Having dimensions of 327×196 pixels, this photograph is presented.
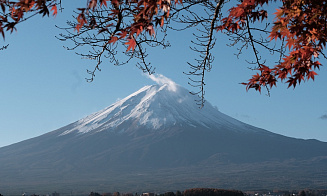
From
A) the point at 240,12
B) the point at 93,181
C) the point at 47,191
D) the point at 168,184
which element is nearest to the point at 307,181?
the point at 168,184

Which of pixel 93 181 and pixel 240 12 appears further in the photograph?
pixel 93 181

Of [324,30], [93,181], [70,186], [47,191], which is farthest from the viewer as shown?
[93,181]

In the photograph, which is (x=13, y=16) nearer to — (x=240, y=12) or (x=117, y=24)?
(x=117, y=24)

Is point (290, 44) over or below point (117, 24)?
below

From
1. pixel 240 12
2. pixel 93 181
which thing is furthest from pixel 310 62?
pixel 93 181

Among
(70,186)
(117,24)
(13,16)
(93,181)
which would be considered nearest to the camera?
(13,16)

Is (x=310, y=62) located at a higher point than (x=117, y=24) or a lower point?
lower

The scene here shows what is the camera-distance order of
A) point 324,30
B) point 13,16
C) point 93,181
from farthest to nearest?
point 93,181 < point 324,30 < point 13,16

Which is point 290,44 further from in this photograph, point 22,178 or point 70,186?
point 22,178

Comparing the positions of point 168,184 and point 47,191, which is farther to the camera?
point 168,184
